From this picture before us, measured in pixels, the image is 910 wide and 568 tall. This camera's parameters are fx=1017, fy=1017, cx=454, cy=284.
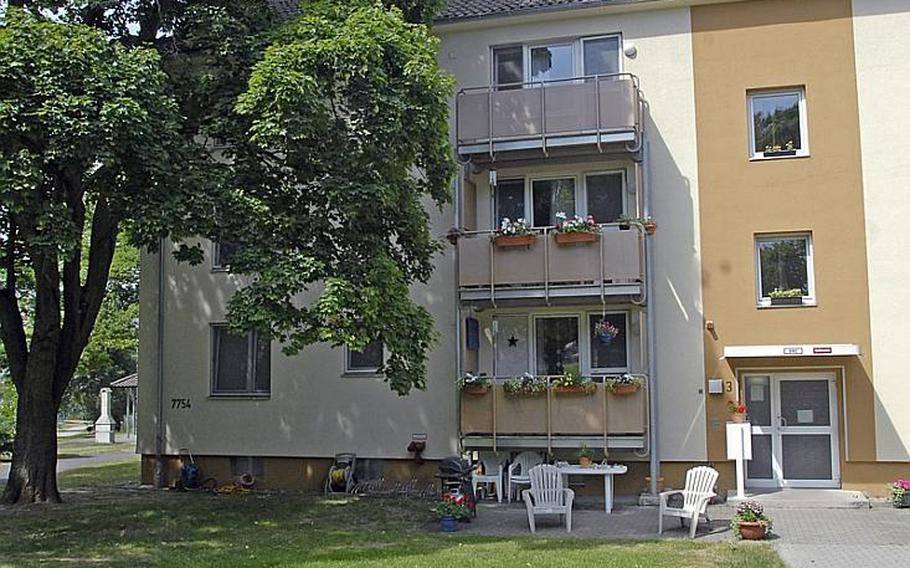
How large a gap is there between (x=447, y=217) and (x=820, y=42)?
762cm

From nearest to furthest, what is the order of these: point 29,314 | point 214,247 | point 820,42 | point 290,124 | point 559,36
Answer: point 290,124
point 820,42
point 559,36
point 214,247
point 29,314

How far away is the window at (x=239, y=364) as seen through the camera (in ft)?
69.4

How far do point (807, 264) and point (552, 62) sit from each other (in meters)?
6.17

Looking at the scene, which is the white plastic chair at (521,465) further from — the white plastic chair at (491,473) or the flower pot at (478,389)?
the flower pot at (478,389)

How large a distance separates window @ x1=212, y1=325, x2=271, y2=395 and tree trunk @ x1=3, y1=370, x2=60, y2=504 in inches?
166

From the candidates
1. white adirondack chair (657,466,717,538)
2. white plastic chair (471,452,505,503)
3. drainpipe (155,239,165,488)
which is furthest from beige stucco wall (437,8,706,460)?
drainpipe (155,239,165,488)

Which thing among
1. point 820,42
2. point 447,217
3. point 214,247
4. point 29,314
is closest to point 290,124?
point 447,217

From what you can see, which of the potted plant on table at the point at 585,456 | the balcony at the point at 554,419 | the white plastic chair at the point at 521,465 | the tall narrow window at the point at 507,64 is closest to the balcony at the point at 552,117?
the tall narrow window at the point at 507,64

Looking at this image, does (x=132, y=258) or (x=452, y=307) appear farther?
(x=132, y=258)

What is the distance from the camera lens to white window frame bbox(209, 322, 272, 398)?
69.1 ft

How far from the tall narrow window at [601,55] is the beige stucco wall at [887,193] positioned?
4.31 meters

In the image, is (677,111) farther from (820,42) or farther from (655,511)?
(655,511)

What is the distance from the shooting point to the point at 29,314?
29.0m

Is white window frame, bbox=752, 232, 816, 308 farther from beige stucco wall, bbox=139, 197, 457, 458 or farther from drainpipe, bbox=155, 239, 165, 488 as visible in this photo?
drainpipe, bbox=155, 239, 165, 488
